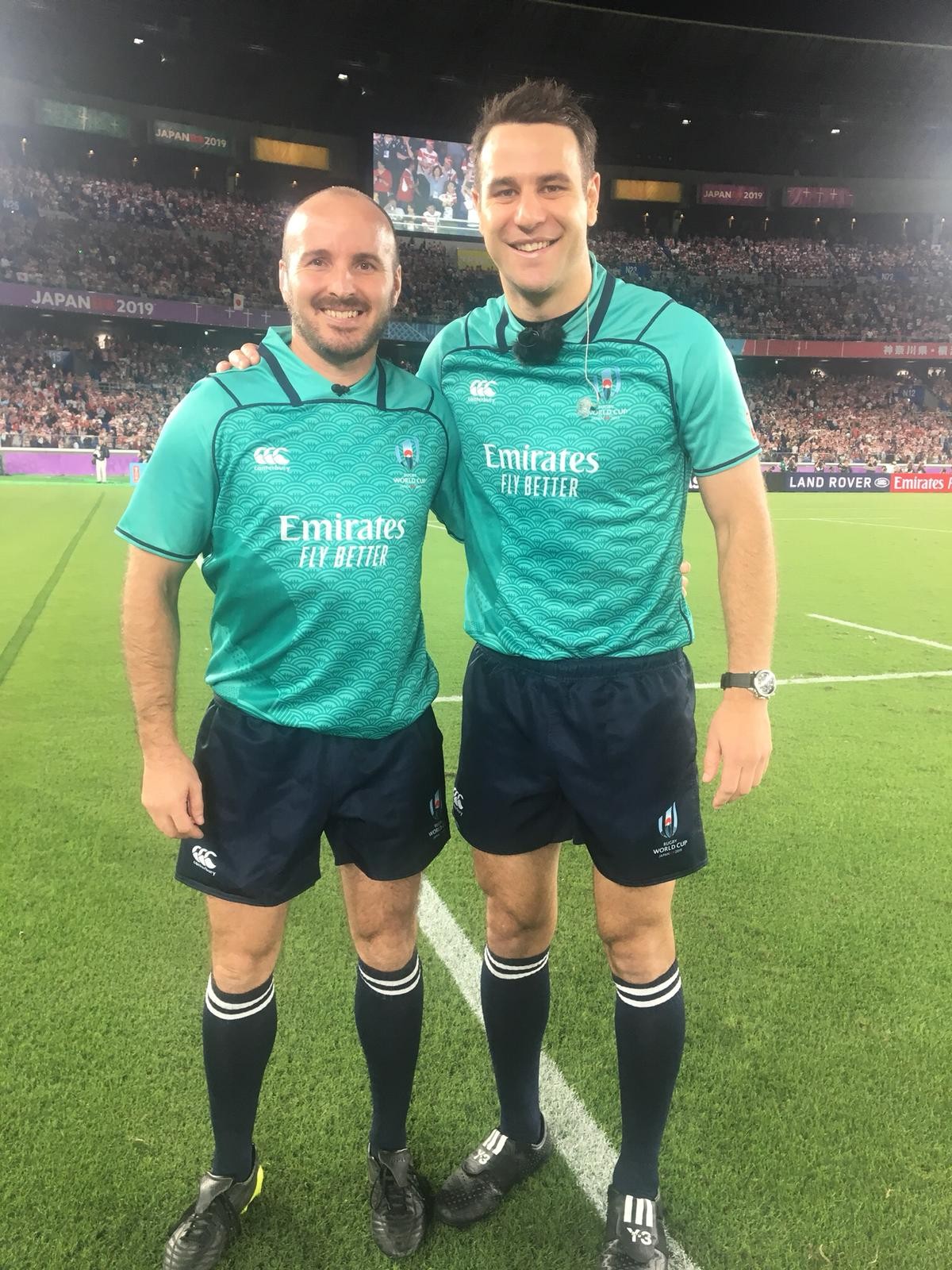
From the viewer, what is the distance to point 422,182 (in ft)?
129

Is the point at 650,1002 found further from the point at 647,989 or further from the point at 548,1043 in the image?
the point at 548,1043

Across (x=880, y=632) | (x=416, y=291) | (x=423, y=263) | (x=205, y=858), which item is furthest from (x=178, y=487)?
(x=423, y=263)

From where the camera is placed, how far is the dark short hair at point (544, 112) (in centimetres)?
196

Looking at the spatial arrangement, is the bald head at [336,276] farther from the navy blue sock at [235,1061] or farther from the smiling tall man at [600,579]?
the navy blue sock at [235,1061]

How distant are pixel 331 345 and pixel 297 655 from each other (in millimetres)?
698

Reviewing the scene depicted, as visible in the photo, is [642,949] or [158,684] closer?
[158,684]

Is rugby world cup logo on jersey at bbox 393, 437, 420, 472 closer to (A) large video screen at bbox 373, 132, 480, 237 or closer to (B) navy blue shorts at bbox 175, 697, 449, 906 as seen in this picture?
(B) navy blue shorts at bbox 175, 697, 449, 906

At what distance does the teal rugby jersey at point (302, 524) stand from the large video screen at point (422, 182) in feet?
132

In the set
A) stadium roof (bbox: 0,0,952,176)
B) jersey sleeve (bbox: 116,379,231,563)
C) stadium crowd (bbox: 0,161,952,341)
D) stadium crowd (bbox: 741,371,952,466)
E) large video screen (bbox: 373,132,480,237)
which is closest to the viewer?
jersey sleeve (bbox: 116,379,231,563)

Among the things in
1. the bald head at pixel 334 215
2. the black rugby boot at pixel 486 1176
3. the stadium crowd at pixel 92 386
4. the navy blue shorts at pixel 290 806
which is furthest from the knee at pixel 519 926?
the stadium crowd at pixel 92 386

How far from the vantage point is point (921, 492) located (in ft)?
94.0

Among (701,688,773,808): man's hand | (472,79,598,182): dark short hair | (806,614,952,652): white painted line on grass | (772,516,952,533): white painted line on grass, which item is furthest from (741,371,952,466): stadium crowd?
(701,688,773,808): man's hand

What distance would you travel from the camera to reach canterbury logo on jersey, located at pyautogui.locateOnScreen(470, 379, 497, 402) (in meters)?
2.04

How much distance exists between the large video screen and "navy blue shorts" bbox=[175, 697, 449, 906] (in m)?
40.5
